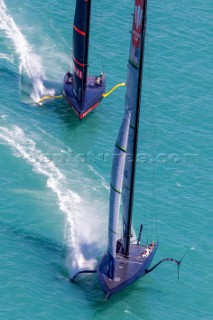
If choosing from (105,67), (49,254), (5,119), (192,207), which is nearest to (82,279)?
(49,254)

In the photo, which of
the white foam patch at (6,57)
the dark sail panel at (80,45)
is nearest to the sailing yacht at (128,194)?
the dark sail panel at (80,45)

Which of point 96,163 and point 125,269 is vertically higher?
point 125,269

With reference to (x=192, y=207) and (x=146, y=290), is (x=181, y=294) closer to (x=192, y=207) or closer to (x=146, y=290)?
(x=146, y=290)

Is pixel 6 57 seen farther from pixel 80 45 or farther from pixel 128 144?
pixel 128 144

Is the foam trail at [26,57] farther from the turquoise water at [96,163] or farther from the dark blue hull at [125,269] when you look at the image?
the dark blue hull at [125,269]

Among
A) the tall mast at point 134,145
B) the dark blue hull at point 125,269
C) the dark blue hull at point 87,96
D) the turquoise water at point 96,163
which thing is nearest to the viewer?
the tall mast at point 134,145

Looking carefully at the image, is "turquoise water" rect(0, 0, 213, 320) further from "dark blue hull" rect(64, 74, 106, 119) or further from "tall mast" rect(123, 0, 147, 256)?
"tall mast" rect(123, 0, 147, 256)

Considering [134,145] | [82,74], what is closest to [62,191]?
[82,74]
